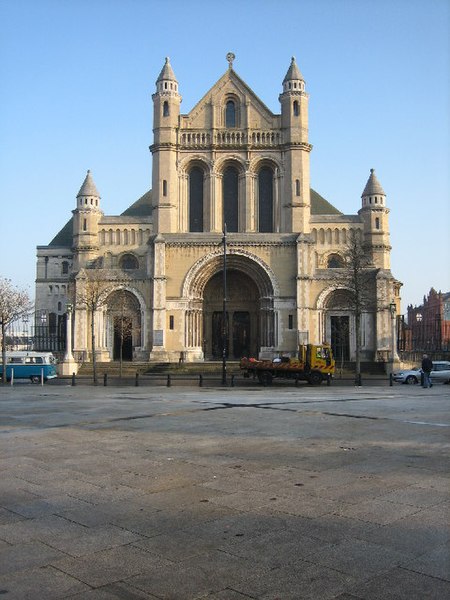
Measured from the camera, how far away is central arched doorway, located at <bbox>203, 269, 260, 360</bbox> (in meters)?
49.0

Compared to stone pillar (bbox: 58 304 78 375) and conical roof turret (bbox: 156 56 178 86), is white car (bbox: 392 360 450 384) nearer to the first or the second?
stone pillar (bbox: 58 304 78 375)

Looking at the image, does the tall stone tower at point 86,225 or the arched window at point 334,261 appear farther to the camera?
the tall stone tower at point 86,225

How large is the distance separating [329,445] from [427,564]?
5944mm

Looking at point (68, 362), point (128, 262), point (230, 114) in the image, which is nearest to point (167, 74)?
point (230, 114)

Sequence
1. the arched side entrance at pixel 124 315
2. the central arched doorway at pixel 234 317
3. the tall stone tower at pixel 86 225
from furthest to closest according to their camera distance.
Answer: the tall stone tower at pixel 86 225 < the central arched doorway at pixel 234 317 < the arched side entrance at pixel 124 315

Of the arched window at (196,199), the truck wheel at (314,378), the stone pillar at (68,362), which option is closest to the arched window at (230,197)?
the arched window at (196,199)

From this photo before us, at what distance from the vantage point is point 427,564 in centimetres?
527

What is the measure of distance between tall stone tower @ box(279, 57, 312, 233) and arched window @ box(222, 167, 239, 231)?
391 centimetres

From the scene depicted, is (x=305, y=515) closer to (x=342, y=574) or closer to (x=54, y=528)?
(x=342, y=574)

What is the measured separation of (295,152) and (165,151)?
1000 centimetres

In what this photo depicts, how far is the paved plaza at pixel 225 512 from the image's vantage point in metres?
4.98

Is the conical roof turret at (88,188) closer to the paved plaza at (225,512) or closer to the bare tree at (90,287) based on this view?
the bare tree at (90,287)

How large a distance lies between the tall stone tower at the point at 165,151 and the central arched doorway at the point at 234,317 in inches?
238

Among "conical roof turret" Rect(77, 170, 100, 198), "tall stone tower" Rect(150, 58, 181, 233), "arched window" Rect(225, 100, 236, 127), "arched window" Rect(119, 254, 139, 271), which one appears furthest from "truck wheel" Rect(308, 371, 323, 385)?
"conical roof turret" Rect(77, 170, 100, 198)
